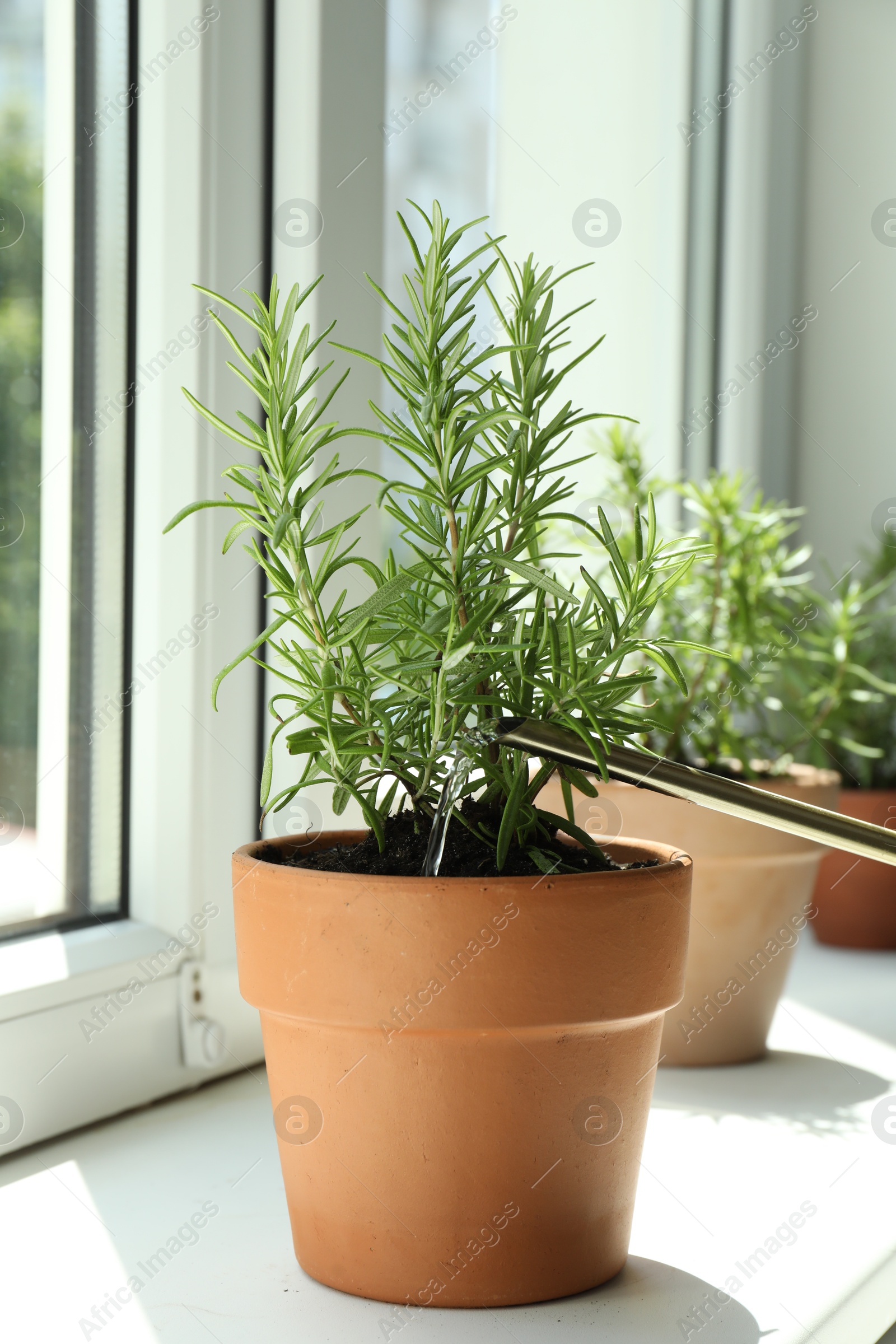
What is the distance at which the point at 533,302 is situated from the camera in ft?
2.12

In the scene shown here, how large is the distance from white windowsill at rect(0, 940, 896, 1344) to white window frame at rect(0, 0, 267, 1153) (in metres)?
0.10

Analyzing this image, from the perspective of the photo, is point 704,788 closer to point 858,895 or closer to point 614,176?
point 858,895

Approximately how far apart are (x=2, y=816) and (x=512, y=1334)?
1.79 ft

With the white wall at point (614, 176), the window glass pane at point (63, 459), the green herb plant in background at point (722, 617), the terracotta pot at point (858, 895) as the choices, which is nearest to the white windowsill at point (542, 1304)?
the window glass pane at point (63, 459)

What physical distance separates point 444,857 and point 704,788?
0.14m

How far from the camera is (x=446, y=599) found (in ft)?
2.14

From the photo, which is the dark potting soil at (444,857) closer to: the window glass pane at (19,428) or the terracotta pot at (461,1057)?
the terracotta pot at (461,1057)

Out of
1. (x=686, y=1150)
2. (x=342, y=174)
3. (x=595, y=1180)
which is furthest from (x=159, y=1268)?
(x=342, y=174)

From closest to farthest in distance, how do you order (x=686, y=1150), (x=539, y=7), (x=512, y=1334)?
1. (x=512, y=1334)
2. (x=686, y=1150)
3. (x=539, y=7)

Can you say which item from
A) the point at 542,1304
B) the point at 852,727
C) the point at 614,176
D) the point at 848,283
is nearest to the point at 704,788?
the point at 542,1304

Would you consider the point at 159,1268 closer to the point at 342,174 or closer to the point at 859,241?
the point at 342,174

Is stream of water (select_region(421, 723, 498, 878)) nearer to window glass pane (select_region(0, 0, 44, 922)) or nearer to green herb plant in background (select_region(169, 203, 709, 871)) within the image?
green herb plant in background (select_region(169, 203, 709, 871))

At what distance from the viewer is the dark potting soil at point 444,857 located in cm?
61

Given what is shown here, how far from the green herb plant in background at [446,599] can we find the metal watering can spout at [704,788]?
0.01m
